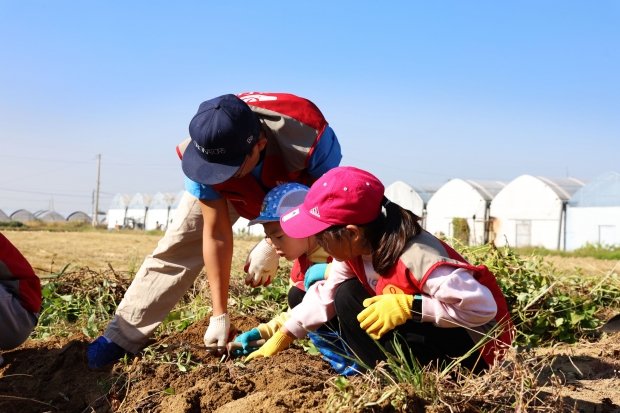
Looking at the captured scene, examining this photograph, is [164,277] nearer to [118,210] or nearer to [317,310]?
[317,310]

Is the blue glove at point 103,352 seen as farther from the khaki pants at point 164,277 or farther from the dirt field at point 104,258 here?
the dirt field at point 104,258

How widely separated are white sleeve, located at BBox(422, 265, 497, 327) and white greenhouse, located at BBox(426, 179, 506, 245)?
18.2 m

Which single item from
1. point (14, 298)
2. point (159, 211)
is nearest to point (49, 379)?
point (14, 298)

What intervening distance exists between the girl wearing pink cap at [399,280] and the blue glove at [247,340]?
1.74 feet

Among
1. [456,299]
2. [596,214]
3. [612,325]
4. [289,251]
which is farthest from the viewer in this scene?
[596,214]

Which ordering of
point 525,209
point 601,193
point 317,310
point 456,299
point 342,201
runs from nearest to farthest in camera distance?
1. point 456,299
2. point 342,201
3. point 317,310
4. point 601,193
5. point 525,209

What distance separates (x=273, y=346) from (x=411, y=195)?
21325 millimetres

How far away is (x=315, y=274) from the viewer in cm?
265

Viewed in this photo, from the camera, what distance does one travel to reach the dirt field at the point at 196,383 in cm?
181

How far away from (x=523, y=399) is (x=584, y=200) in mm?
17307

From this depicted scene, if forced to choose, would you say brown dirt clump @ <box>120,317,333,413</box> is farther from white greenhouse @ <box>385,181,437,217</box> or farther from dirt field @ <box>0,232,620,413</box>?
white greenhouse @ <box>385,181,437,217</box>

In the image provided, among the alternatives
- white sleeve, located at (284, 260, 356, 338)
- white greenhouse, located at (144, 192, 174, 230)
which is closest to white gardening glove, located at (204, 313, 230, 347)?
white sleeve, located at (284, 260, 356, 338)

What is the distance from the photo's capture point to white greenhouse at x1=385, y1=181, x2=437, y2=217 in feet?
75.4

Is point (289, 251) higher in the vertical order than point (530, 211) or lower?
lower
